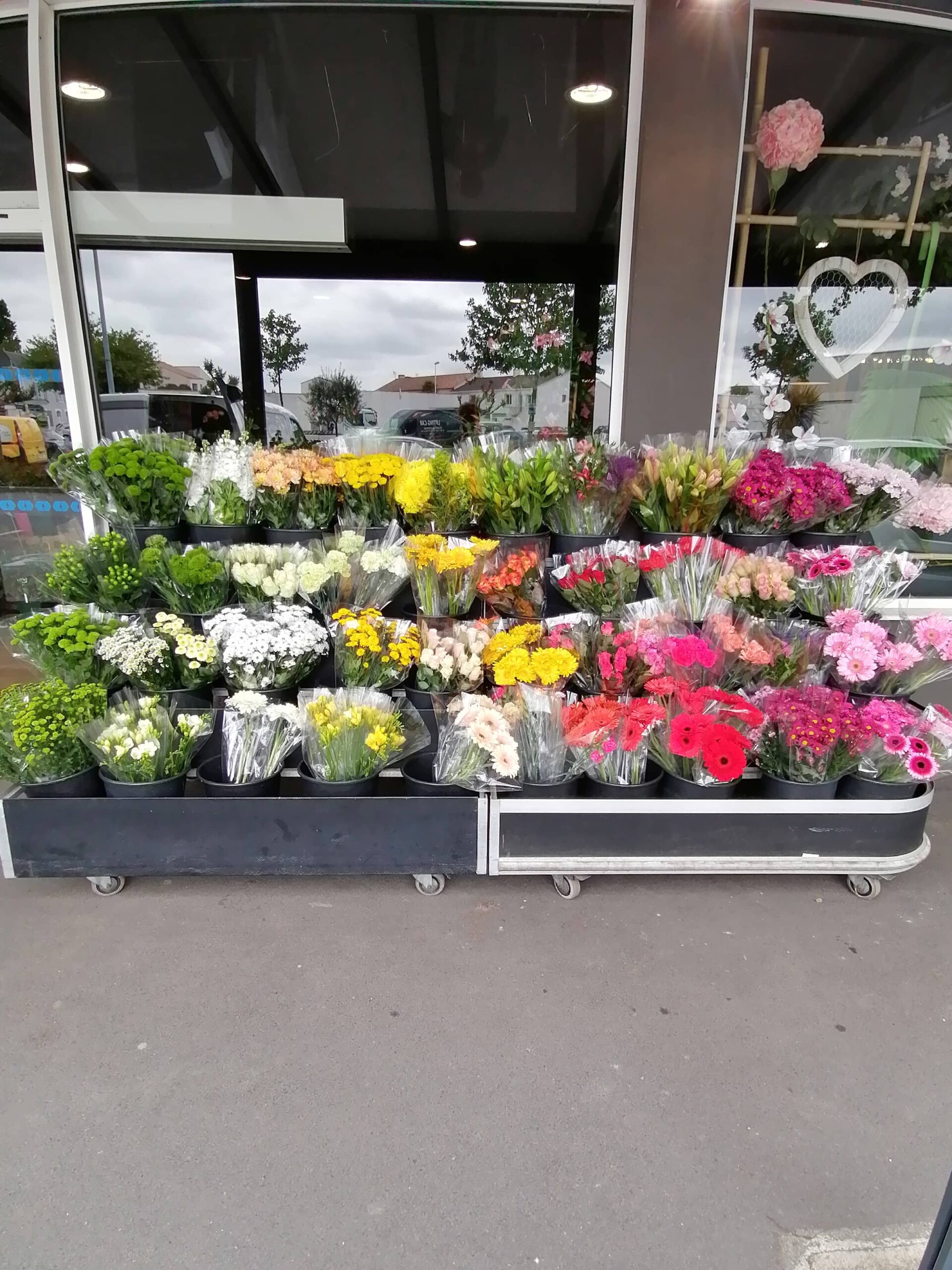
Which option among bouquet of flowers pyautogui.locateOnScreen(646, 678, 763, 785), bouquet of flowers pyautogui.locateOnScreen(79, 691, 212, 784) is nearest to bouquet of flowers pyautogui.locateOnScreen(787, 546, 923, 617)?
bouquet of flowers pyautogui.locateOnScreen(646, 678, 763, 785)

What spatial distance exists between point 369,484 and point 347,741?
3.52 ft

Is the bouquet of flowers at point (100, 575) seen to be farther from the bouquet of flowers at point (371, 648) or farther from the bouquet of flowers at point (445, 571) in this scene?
the bouquet of flowers at point (445, 571)

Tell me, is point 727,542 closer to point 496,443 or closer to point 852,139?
point 496,443

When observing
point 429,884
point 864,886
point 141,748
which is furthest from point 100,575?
point 864,886

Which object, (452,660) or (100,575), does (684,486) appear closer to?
(452,660)

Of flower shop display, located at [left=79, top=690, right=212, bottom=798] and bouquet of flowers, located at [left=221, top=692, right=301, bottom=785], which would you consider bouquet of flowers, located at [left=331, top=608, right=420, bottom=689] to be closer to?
bouquet of flowers, located at [left=221, top=692, right=301, bottom=785]

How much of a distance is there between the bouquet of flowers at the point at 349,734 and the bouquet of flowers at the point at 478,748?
0.53 feet

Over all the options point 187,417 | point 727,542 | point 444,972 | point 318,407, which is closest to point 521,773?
point 444,972

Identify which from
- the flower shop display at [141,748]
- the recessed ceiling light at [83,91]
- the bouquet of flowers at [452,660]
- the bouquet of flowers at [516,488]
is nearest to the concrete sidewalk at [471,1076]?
the flower shop display at [141,748]

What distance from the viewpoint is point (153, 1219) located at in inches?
51.6

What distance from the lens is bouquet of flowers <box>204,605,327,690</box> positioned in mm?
2307

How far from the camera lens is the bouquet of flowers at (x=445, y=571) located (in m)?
2.43

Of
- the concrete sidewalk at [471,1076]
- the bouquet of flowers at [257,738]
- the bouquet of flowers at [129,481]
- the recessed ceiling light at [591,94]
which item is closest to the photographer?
the concrete sidewalk at [471,1076]

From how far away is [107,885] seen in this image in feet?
7.32
